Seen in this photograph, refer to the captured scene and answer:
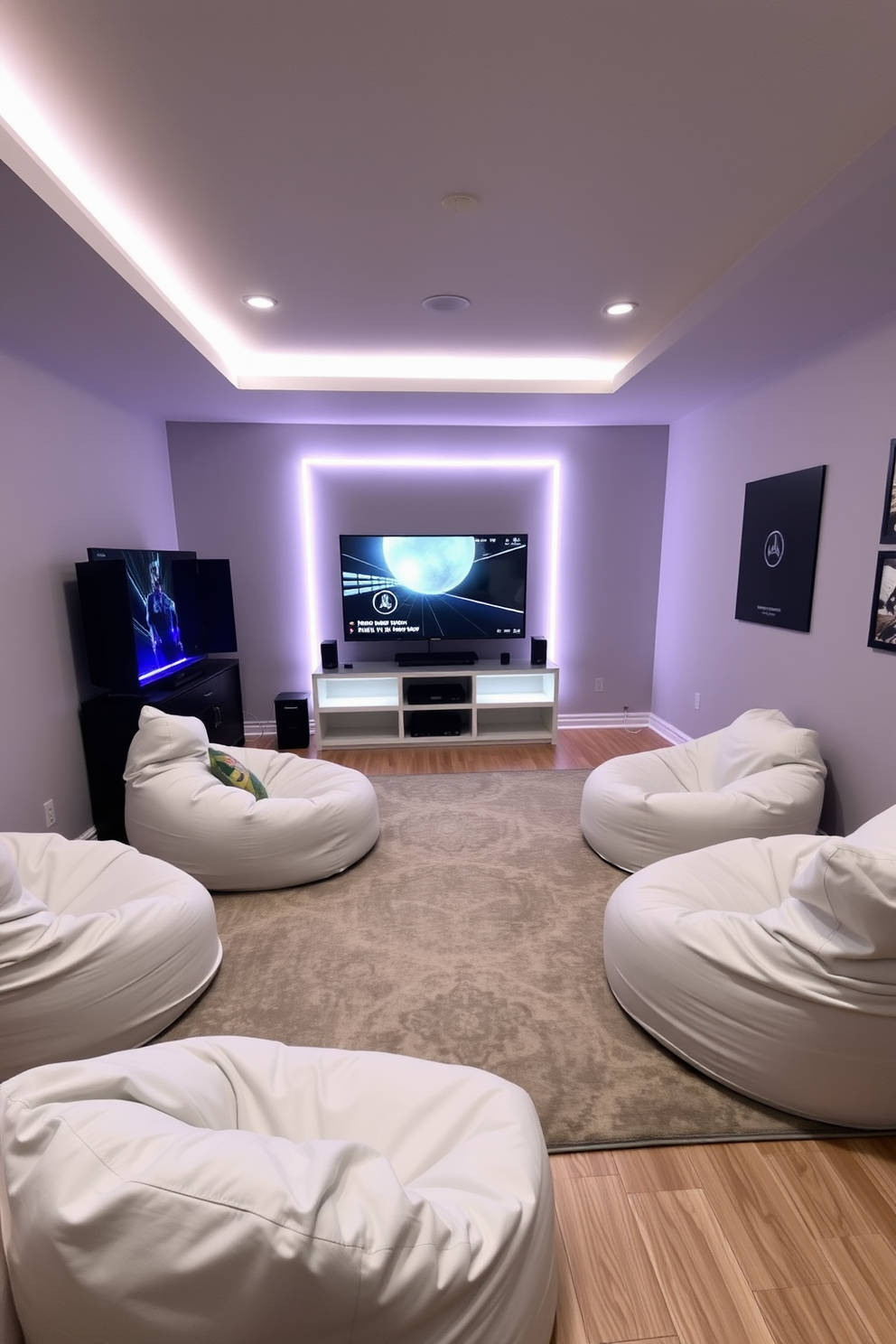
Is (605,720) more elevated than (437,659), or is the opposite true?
(437,659)

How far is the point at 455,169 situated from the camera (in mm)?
1956

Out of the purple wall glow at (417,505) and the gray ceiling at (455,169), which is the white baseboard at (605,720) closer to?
the purple wall glow at (417,505)

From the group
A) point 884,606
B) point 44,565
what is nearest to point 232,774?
point 44,565

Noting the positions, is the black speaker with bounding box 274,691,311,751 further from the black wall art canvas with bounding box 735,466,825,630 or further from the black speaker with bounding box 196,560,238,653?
the black wall art canvas with bounding box 735,466,825,630

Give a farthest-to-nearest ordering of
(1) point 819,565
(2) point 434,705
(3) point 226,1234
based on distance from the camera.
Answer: (2) point 434,705 → (1) point 819,565 → (3) point 226,1234

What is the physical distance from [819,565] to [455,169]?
253 cm

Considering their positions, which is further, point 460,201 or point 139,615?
point 139,615

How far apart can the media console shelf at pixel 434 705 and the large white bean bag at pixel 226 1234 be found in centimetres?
378

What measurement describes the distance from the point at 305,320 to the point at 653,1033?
359cm

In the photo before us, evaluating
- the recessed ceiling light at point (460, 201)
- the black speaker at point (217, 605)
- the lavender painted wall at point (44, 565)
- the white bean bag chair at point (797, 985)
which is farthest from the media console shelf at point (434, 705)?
the recessed ceiling light at point (460, 201)

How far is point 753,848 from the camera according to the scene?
7.41ft

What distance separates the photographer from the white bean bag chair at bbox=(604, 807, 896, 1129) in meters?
1.46

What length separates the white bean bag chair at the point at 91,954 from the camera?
1663 mm

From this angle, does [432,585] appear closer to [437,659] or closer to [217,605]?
[437,659]
